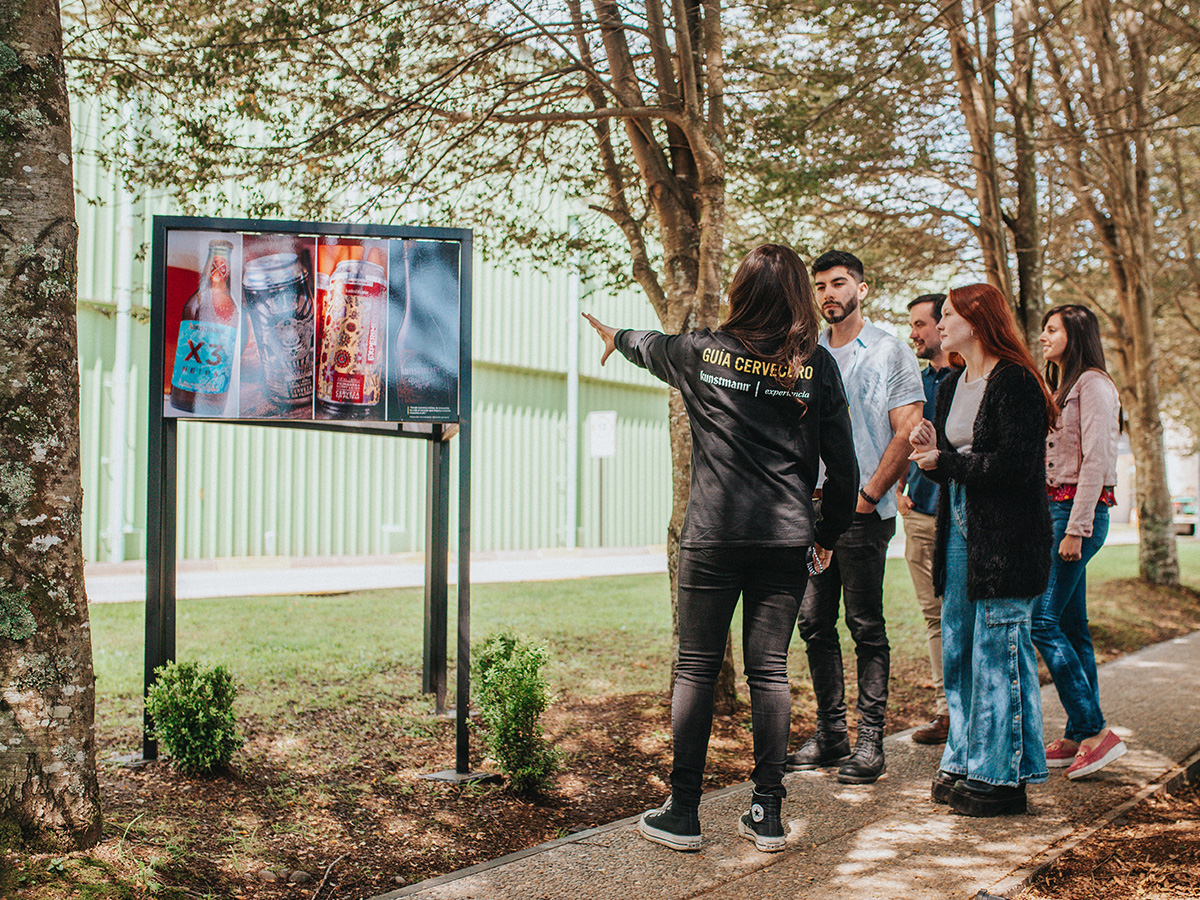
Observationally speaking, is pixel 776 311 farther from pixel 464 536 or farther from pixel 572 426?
pixel 572 426

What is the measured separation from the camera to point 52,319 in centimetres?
296

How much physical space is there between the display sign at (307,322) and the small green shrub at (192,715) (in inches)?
43.4

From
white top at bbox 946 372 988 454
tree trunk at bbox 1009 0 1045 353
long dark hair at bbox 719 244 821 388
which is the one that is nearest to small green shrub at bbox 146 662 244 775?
long dark hair at bbox 719 244 821 388

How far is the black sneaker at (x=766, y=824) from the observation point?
126 inches

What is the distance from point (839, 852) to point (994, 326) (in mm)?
2062

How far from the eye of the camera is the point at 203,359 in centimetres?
402

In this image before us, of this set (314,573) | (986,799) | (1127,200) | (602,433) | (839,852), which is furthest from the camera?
(602,433)

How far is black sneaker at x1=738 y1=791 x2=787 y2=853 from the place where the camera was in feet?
10.5

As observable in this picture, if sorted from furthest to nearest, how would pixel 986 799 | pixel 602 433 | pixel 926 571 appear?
pixel 602 433 < pixel 926 571 < pixel 986 799

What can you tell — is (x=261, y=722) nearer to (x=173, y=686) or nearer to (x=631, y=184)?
(x=173, y=686)

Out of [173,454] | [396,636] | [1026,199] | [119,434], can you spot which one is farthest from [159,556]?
[119,434]

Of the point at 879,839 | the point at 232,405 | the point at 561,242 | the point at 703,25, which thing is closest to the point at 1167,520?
the point at 561,242

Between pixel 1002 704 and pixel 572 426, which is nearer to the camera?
pixel 1002 704

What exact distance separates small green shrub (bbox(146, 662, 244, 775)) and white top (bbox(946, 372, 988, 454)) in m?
3.21
